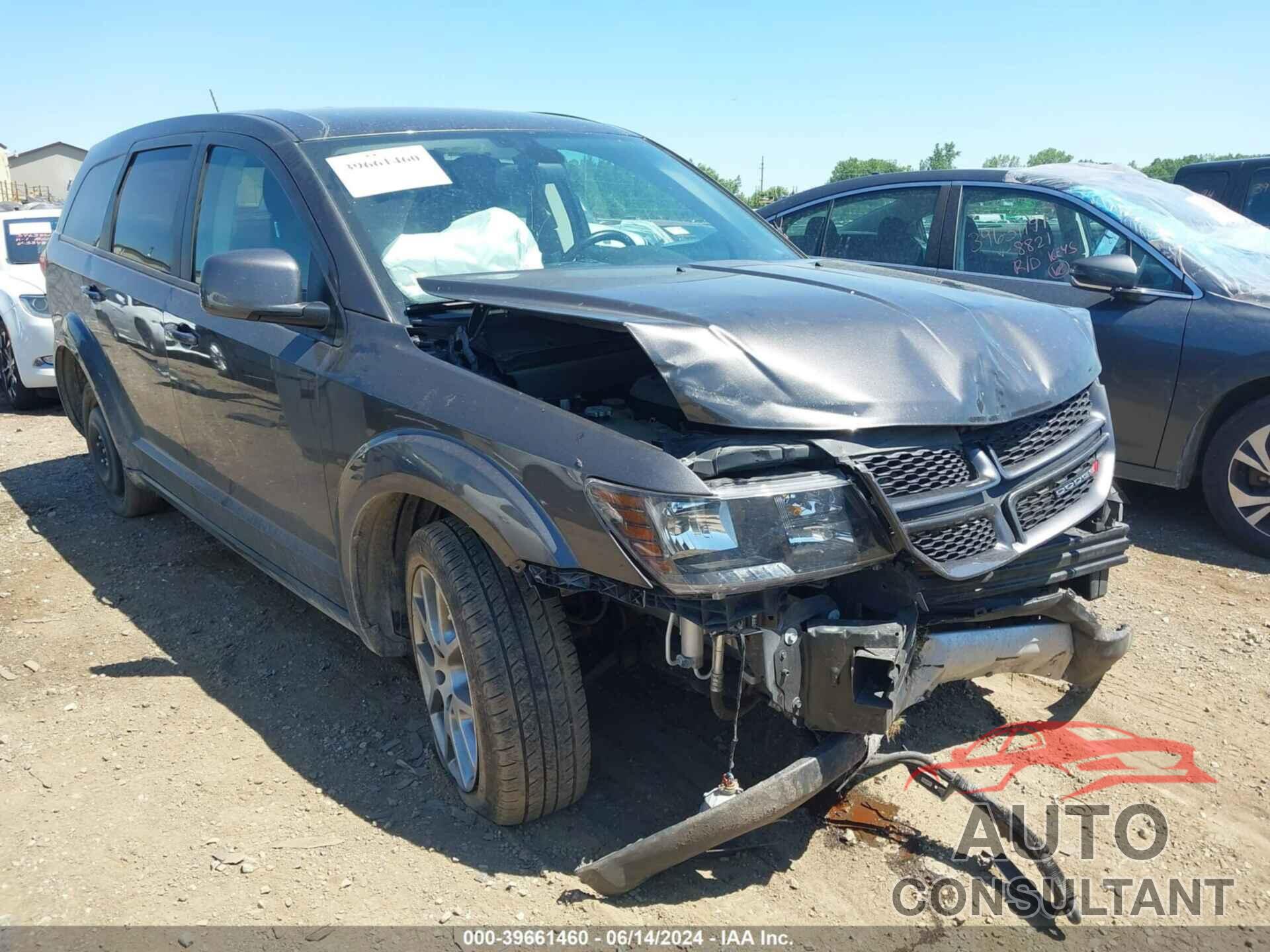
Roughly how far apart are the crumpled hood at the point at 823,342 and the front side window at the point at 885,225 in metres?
2.78

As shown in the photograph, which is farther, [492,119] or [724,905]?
[492,119]

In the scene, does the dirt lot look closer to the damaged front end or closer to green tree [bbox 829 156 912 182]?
the damaged front end

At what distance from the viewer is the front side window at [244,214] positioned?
3.19 metres

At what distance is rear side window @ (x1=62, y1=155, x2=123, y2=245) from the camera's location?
16.0 feet

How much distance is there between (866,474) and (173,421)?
3130 millimetres

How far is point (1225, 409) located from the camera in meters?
4.69

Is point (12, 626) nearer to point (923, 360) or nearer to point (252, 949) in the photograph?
point (252, 949)

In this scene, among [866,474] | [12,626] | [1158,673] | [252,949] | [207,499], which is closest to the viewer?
[866,474]

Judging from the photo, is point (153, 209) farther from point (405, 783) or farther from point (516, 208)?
point (405, 783)

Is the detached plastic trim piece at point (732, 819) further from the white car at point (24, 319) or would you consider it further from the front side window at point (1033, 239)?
the white car at point (24, 319)

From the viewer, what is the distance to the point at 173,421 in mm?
4117

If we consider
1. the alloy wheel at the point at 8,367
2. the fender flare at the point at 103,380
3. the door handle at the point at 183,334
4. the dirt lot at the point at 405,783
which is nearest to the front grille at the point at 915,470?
the dirt lot at the point at 405,783

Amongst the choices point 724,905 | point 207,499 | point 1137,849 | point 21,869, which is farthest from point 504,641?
point 207,499

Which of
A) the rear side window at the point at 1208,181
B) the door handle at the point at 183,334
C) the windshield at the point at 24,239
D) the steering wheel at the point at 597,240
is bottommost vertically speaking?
the windshield at the point at 24,239
